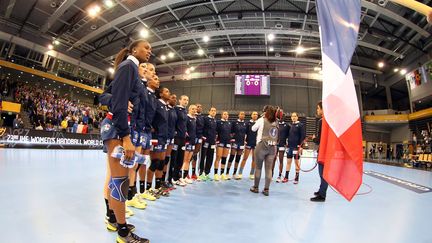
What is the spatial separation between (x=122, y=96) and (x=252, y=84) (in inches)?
885

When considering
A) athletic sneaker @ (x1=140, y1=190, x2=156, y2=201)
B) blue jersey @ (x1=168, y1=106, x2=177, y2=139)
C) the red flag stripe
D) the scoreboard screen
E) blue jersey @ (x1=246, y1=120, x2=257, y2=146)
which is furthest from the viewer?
the scoreboard screen

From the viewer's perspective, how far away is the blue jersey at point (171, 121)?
4.71 metres

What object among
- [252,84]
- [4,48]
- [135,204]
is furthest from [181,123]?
[4,48]

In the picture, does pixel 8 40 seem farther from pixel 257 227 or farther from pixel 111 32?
pixel 257 227

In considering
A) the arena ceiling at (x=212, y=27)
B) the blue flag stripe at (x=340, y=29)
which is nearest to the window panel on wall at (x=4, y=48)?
the arena ceiling at (x=212, y=27)

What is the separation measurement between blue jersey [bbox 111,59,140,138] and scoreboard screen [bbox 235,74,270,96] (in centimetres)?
2213

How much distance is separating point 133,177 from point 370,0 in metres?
15.1

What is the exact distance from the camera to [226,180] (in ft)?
21.7

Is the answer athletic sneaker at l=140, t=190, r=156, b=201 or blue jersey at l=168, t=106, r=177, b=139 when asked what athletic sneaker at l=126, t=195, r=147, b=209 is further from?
blue jersey at l=168, t=106, r=177, b=139

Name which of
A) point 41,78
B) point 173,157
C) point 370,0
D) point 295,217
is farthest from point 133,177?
point 41,78

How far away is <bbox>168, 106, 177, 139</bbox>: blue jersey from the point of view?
4.71m

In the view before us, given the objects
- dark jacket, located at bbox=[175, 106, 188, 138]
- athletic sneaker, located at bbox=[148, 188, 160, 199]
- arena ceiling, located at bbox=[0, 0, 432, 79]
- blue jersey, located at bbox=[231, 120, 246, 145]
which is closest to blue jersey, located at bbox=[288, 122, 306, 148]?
blue jersey, located at bbox=[231, 120, 246, 145]

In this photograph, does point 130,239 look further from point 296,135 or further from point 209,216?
point 296,135

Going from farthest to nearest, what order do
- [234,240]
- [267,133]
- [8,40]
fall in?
[8,40], [267,133], [234,240]
